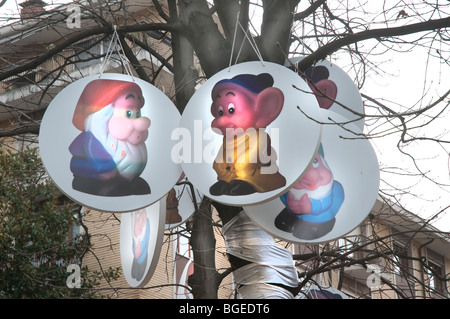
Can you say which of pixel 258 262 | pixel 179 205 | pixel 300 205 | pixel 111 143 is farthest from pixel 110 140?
pixel 179 205

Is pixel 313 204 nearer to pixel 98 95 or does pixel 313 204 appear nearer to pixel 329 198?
pixel 329 198

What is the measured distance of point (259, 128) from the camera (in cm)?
568

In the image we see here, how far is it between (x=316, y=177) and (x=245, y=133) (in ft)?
2.94

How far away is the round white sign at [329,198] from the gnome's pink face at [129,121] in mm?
1077

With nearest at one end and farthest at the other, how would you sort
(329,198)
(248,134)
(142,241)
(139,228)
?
(248,134)
(329,198)
(142,241)
(139,228)

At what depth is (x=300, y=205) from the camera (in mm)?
6156

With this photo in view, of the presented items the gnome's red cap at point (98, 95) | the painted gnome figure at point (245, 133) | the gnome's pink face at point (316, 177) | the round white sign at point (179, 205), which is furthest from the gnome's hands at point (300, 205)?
the round white sign at point (179, 205)

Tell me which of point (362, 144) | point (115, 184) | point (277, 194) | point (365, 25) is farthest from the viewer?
point (365, 25)

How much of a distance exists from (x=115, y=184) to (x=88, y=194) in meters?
0.22

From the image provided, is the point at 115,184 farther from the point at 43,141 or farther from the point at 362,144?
the point at 362,144

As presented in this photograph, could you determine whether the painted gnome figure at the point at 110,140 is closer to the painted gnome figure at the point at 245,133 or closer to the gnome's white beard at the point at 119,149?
the gnome's white beard at the point at 119,149

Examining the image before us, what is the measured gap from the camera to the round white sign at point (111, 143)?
5.73 m
